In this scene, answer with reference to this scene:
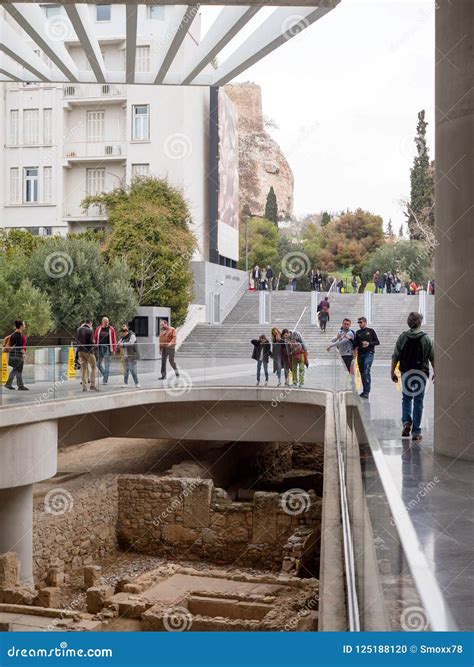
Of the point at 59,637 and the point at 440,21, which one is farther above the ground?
the point at 440,21

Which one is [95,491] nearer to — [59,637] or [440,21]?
[440,21]

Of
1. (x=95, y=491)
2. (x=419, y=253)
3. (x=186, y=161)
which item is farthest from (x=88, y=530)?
(x=419, y=253)

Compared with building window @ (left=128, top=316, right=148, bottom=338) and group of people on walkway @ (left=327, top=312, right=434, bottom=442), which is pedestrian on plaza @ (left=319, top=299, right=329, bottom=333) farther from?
group of people on walkway @ (left=327, top=312, right=434, bottom=442)

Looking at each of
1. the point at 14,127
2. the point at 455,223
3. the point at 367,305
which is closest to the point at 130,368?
the point at 455,223

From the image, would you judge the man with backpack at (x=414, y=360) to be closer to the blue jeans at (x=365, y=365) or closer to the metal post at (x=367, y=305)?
the blue jeans at (x=365, y=365)

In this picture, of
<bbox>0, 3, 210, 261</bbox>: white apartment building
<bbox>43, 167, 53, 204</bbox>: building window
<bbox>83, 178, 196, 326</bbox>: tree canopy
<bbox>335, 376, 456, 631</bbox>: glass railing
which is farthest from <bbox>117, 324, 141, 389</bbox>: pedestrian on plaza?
<bbox>43, 167, 53, 204</bbox>: building window

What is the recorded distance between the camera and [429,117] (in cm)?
7212

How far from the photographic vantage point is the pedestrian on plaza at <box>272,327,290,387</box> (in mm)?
21359

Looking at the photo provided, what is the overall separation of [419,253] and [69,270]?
42192 millimetres

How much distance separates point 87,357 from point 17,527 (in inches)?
166

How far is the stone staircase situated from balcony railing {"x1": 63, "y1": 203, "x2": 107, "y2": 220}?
7.81 metres

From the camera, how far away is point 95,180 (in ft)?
145

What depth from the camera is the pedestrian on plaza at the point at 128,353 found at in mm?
20031

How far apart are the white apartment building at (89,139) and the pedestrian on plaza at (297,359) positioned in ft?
73.9
